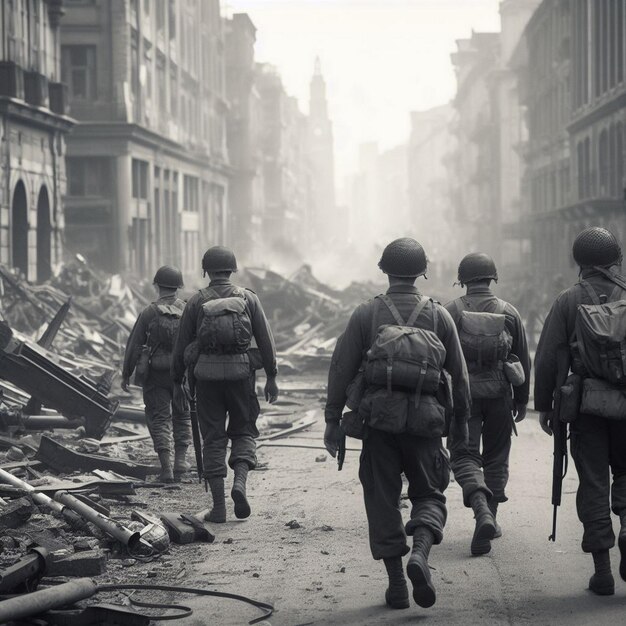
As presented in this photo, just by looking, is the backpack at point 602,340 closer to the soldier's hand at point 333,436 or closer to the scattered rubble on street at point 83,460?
the soldier's hand at point 333,436

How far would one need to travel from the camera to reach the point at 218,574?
6930 mm

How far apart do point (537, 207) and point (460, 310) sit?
1918 inches

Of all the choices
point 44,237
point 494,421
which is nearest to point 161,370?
point 494,421

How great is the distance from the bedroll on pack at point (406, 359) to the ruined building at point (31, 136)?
20474 millimetres

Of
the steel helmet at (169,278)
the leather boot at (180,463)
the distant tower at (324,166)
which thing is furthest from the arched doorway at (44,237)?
the distant tower at (324,166)

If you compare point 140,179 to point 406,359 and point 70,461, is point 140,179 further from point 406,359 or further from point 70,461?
point 406,359

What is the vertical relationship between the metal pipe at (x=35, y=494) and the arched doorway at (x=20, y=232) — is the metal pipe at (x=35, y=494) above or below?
below

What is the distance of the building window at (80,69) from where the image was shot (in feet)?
128

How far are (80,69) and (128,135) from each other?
9.11 ft

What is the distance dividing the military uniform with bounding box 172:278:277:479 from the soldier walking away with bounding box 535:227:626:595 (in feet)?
8.78

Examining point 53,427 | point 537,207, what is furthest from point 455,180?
point 53,427

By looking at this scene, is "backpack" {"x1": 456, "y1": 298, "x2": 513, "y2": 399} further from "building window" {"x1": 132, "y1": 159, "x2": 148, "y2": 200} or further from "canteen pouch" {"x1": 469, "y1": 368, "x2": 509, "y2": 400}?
"building window" {"x1": 132, "y1": 159, "x2": 148, "y2": 200}

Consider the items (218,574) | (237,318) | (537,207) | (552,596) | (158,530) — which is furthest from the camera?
(537,207)

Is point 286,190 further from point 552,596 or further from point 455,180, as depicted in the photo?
point 552,596
